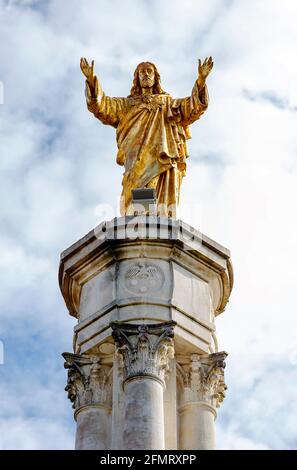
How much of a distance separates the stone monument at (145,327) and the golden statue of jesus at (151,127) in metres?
0.12

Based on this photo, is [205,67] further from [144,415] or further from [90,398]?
[144,415]

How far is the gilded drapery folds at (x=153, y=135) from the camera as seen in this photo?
74.7 ft

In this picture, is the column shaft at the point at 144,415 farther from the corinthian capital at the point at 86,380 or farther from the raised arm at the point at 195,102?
the raised arm at the point at 195,102

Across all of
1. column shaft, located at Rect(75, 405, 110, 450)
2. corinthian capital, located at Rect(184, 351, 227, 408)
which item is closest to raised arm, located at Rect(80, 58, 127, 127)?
corinthian capital, located at Rect(184, 351, 227, 408)

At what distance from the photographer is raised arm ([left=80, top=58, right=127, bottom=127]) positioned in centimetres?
2328

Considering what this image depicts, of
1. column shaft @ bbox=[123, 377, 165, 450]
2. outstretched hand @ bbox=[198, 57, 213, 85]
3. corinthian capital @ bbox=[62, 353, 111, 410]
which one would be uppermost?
outstretched hand @ bbox=[198, 57, 213, 85]

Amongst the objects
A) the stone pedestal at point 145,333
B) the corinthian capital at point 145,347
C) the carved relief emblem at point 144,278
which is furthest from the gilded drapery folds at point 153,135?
the corinthian capital at point 145,347

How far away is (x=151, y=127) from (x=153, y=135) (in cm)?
16

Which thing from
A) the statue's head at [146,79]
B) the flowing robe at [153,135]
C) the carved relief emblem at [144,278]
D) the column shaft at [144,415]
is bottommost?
the column shaft at [144,415]

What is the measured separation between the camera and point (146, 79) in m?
24.2

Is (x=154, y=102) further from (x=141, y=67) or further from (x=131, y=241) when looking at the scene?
(x=131, y=241)

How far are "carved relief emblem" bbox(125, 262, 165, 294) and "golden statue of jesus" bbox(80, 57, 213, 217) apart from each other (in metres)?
1.74

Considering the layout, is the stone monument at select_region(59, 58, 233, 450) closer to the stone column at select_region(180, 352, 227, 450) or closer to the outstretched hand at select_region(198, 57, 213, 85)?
the stone column at select_region(180, 352, 227, 450)
